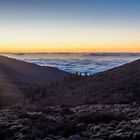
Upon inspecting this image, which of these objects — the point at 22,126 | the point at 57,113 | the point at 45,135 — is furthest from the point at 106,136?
the point at 57,113

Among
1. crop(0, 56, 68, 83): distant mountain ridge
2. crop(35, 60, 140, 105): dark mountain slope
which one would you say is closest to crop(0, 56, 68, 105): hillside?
crop(0, 56, 68, 83): distant mountain ridge

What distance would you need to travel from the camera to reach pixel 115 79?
35.8m

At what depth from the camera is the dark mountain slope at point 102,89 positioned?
30.7m

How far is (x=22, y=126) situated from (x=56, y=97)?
48.9 ft

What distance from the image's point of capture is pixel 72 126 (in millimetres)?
19766

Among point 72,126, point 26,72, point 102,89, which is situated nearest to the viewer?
point 72,126

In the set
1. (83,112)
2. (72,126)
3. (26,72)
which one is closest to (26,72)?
(26,72)

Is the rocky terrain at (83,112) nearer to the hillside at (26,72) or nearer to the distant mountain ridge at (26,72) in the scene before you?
the hillside at (26,72)

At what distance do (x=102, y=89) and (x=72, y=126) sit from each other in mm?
14021

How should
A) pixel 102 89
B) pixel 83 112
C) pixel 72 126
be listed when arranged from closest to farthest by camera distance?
1. pixel 72 126
2. pixel 83 112
3. pixel 102 89

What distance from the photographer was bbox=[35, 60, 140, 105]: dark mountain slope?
101 feet

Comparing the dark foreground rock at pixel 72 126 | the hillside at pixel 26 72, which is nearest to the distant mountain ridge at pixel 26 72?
the hillside at pixel 26 72

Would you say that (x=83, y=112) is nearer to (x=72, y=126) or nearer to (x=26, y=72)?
(x=72, y=126)

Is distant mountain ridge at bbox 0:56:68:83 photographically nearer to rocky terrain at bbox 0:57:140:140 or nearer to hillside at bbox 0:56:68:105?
hillside at bbox 0:56:68:105
